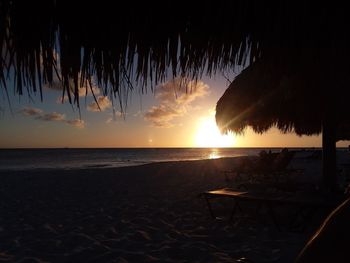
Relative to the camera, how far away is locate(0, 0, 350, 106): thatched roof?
1357 mm

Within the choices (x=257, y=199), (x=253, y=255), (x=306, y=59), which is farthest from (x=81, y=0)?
(x=257, y=199)

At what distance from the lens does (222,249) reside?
12.4 ft

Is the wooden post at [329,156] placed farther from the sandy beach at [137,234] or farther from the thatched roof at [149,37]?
the thatched roof at [149,37]

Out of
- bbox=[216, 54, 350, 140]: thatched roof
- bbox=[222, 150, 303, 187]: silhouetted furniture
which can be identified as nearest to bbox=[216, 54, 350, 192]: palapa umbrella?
bbox=[216, 54, 350, 140]: thatched roof

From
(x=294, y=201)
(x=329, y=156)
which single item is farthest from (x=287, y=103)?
(x=294, y=201)

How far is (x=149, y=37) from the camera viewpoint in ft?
5.38

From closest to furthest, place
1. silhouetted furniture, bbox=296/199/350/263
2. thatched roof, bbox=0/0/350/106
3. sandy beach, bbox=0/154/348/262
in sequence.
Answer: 1. silhouetted furniture, bbox=296/199/350/263
2. thatched roof, bbox=0/0/350/106
3. sandy beach, bbox=0/154/348/262

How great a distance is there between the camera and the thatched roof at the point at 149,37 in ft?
4.45

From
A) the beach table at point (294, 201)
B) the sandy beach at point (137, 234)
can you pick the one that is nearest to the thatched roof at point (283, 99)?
the beach table at point (294, 201)

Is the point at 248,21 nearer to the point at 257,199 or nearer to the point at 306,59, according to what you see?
the point at 306,59

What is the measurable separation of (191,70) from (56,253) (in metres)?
2.91

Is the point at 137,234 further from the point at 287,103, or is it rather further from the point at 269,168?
the point at 269,168

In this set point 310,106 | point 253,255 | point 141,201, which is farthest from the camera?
point 141,201

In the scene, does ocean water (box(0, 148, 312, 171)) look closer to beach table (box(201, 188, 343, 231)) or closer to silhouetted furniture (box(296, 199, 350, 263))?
beach table (box(201, 188, 343, 231))
